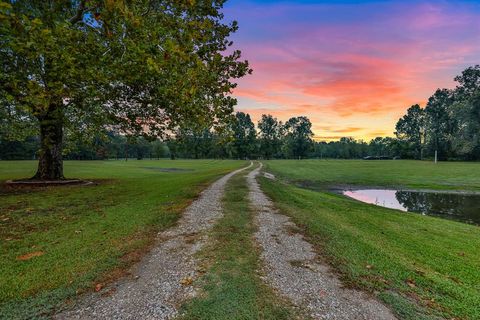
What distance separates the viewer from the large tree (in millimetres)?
7371

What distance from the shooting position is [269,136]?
467ft

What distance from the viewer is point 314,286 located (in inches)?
205

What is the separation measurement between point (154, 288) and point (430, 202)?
24.7 m

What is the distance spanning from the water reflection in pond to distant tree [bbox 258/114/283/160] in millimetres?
103141

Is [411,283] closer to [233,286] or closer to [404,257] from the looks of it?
[404,257]

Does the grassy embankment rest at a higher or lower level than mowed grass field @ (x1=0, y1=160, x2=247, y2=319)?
higher

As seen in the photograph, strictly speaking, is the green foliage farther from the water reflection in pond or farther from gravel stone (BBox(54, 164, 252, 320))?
gravel stone (BBox(54, 164, 252, 320))

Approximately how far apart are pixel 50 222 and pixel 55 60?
557 centimetres

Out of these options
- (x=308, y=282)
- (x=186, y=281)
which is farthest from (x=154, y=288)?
(x=308, y=282)

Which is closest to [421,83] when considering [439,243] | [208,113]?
[439,243]

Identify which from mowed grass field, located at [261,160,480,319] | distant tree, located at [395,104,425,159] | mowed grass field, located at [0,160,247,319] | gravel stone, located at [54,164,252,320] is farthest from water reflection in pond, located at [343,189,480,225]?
distant tree, located at [395,104,425,159]

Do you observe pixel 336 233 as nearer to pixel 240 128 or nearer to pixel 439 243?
pixel 439 243

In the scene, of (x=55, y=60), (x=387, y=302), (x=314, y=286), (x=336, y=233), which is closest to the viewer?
(x=387, y=302)

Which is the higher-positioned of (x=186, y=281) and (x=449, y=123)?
(x=449, y=123)
